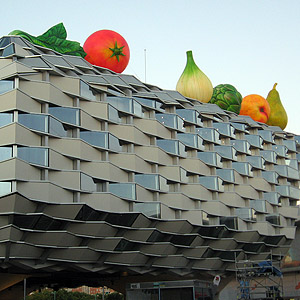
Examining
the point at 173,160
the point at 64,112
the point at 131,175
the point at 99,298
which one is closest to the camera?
the point at 64,112

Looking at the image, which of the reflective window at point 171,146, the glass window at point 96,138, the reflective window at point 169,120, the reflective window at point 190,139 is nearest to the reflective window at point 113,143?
the glass window at point 96,138

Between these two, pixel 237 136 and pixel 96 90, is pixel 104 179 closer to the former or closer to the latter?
pixel 96 90

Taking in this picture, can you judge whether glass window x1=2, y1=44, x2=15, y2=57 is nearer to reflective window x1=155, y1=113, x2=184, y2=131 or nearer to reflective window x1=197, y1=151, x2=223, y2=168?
reflective window x1=155, y1=113, x2=184, y2=131

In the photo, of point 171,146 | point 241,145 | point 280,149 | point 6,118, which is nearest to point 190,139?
point 171,146

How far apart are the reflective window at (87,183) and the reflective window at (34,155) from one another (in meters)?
3.31

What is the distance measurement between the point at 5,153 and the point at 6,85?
518 centimetres

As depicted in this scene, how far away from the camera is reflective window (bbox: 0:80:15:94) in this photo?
Answer: 40969 mm

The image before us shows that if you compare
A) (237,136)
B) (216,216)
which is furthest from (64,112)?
(237,136)

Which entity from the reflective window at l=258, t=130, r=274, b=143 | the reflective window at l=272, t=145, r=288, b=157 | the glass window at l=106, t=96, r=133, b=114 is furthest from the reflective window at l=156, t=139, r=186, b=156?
the reflective window at l=272, t=145, r=288, b=157

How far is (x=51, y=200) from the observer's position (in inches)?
1560

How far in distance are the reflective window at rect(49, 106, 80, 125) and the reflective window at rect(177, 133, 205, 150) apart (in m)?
13.4

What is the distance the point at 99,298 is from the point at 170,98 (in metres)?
51.5

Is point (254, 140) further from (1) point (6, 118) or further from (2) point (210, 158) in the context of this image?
(1) point (6, 118)

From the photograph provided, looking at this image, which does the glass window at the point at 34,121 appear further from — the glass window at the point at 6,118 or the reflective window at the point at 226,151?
the reflective window at the point at 226,151
